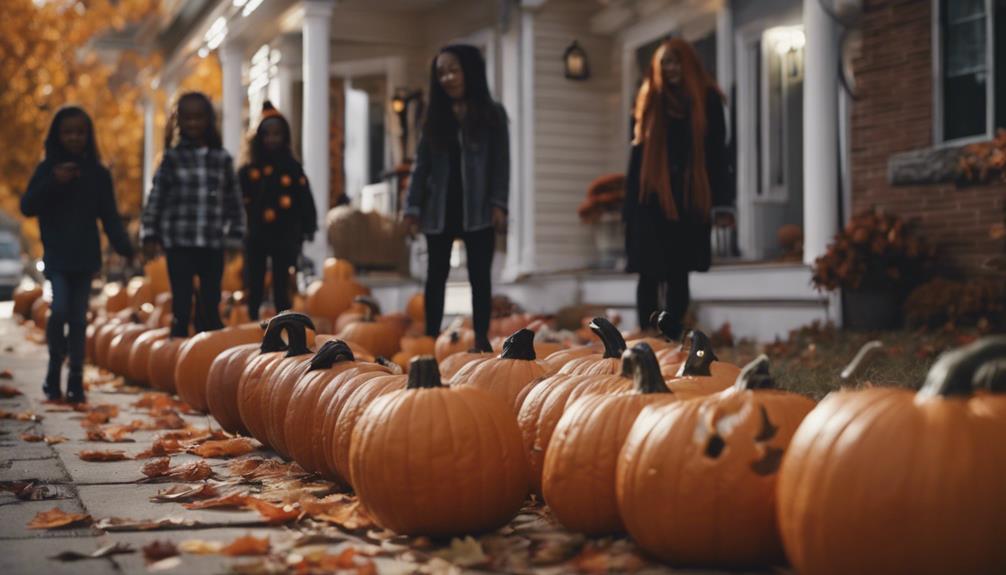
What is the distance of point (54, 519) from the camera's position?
2.87 m

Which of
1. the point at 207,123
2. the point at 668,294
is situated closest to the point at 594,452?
the point at 668,294

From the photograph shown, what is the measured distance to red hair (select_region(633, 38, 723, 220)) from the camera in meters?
5.41

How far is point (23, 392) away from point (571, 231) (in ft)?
20.9

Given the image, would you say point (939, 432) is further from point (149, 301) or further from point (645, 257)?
point (149, 301)

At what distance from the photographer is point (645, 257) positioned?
17.8 feet

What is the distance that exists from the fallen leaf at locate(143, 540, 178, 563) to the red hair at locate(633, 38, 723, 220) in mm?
3368

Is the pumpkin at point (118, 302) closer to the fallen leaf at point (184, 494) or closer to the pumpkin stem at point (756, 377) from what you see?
the fallen leaf at point (184, 494)

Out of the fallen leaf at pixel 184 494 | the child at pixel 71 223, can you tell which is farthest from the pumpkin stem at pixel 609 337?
the child at pixel 71 223

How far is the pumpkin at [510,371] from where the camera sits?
3660mm

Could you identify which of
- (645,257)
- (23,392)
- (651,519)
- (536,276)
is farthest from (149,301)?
(651,519)

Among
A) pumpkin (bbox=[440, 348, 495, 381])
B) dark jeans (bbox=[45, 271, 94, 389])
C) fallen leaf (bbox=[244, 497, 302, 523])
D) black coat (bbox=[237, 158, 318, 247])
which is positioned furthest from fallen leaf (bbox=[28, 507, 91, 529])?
black coat (bbox=[237, 158, 318, 247])

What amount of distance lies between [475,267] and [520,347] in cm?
200

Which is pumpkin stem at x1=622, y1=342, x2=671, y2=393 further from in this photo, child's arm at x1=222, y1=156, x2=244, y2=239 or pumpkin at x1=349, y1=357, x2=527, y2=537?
child's arm at x1=222, y1=156, x2=244, y2=239

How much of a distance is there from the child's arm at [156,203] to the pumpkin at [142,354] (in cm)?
73
